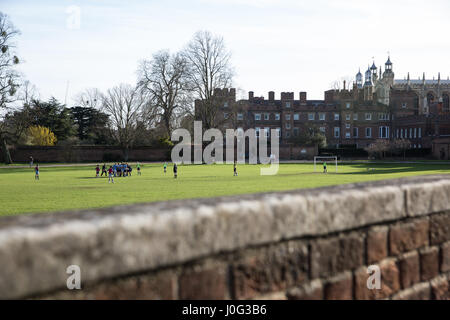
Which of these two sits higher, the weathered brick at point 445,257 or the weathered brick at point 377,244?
the weathered brick at point 377,244

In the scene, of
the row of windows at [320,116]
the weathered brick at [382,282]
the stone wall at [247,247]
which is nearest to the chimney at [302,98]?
the row of windows at [320,116]

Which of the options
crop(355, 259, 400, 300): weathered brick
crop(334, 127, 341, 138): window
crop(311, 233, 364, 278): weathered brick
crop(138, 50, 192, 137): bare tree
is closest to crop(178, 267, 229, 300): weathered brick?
crop(311, 233, 364, 278): weathered brick

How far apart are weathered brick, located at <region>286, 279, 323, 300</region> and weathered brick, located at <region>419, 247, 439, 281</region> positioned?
938 mm

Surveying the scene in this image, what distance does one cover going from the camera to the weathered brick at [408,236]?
2.67m

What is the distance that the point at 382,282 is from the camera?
2607mm

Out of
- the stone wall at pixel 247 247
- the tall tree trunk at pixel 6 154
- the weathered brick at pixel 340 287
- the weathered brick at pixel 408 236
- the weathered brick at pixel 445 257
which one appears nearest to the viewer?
the stone wall at pixel 247 247

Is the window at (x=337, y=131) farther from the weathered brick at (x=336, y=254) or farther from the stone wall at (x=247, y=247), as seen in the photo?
the weathered brick at (x=336, y=254)

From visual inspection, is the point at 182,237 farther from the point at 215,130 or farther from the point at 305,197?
the point at 215,130

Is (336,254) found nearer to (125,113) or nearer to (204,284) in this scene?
(204,284)

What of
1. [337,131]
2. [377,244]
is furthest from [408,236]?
[337,131]

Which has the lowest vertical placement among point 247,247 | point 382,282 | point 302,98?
point 382,282

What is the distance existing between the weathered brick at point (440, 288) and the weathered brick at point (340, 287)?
82cm

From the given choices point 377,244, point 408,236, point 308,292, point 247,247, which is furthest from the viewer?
point 408,236

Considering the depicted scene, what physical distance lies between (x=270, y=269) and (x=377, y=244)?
2.71ft
